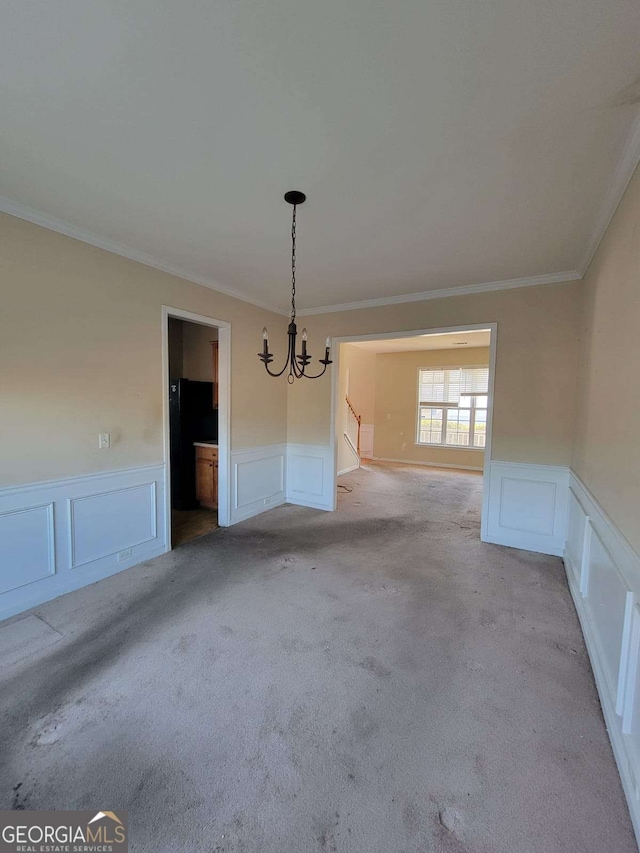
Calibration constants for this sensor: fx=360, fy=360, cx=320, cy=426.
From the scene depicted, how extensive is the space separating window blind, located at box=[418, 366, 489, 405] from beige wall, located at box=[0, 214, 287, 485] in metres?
6.13

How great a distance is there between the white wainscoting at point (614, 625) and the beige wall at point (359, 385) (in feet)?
16.9

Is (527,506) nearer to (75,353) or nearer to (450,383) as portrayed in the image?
(75,353)

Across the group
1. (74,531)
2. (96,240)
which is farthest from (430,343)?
(74,531)

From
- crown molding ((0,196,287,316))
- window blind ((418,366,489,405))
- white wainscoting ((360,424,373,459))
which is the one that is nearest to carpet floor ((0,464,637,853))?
crown molding ((0,196,287,316))

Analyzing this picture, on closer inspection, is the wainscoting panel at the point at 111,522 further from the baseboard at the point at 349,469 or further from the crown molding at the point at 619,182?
the baseboard at the point at 349,469

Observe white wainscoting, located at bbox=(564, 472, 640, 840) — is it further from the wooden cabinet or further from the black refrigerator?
the black refrigerator

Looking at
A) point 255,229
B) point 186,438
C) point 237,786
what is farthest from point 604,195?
point 186,438

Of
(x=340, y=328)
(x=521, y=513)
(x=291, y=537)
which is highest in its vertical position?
(x=340, y=328)

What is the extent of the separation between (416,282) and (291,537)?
→ 299cm

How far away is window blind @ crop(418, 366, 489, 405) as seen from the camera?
7945mm

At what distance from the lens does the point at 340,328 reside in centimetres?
468

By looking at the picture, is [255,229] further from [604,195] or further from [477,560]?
[477,560]

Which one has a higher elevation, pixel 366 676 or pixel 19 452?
→ pixel 19 452

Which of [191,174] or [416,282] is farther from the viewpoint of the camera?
[416,282]
